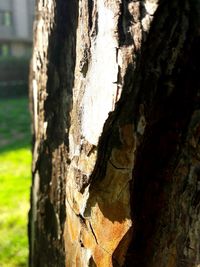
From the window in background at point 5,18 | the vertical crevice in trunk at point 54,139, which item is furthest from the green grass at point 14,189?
the window in background at point 5,18

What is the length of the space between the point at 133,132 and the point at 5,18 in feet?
72.1

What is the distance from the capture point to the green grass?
3480 millimetres

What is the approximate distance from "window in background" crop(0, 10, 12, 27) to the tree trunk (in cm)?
2139

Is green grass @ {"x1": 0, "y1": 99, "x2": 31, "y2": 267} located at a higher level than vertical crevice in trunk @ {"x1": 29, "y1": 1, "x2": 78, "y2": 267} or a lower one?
lower

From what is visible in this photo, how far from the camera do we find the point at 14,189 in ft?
15.9

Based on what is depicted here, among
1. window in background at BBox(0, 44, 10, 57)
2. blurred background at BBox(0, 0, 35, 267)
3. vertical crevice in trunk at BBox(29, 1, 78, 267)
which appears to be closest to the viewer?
vertical crevice in trunk at BBox(29, 1, 78, 267)

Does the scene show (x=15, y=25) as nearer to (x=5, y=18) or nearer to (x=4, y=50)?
(x=5, y=18)

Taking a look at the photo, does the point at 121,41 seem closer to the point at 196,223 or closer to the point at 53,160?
the point at 196,223

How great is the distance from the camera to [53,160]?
6.30 feet

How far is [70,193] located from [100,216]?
17 centimetres

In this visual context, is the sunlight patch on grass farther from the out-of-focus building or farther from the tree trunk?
the out-of-focus building

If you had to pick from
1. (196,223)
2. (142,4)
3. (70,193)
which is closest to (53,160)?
(70,193)

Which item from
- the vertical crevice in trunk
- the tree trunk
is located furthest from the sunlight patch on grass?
the tree trunk

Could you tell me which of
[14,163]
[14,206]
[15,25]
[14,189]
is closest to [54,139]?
[14,206]
